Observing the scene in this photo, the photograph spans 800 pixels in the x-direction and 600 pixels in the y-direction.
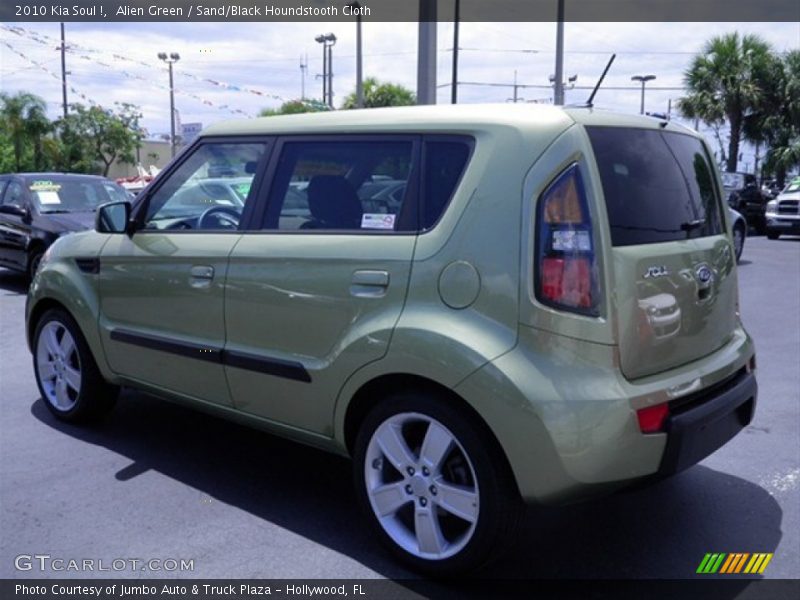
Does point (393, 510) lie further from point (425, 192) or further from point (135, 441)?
point (135, 441)

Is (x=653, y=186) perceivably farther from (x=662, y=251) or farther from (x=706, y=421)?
(x=706, y=421)

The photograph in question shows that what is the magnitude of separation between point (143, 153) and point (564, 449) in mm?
67545

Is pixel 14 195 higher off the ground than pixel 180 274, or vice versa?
pixel 14 195

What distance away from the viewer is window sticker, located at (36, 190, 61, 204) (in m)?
10.9

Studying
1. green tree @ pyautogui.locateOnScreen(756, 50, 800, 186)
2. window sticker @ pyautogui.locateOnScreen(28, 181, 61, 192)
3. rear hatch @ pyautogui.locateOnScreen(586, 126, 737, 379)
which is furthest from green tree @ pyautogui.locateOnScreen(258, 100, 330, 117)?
green tree @ pyautogui.locateOnScreen(756, 50, 800, 186)

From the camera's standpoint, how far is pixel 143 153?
65.8 meters

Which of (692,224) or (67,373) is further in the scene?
(67,373)

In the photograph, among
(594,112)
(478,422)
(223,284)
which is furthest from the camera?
(223,284)

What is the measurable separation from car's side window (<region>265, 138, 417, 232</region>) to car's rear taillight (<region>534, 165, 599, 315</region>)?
22.9 inches

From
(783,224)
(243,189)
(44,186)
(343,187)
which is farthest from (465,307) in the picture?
(783,224)

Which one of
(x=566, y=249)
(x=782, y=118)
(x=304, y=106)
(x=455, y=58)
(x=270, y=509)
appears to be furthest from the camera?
(x=782, y=118)

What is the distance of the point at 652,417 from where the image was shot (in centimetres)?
295

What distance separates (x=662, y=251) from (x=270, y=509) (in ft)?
6.99

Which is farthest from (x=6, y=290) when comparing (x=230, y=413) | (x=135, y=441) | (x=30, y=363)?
(x=230, y=413)
